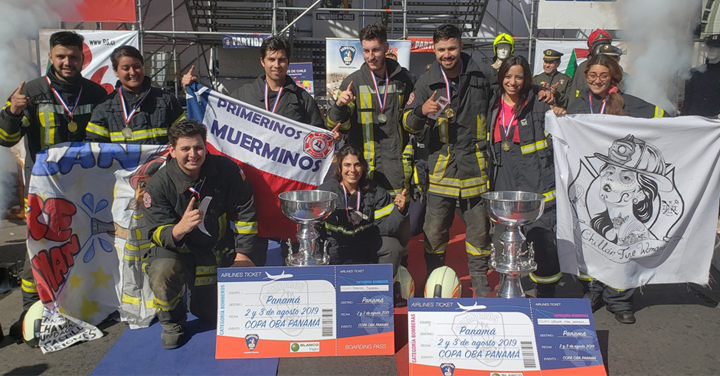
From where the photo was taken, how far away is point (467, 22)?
14273 mm

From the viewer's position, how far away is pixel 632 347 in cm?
354

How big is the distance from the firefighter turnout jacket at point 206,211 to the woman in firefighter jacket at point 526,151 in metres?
1.96

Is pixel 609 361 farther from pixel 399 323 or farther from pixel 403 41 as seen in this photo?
pixel 403 41

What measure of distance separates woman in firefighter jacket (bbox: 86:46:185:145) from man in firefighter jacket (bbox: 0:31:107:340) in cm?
22

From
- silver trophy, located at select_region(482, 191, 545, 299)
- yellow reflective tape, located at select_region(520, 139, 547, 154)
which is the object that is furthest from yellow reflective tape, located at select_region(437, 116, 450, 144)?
silver trophy, located at select_region(482, 191, 545, 299)

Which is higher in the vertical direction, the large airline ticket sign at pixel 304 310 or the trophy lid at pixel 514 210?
the trophy lid at pixel 514 210

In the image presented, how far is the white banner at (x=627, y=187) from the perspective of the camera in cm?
391

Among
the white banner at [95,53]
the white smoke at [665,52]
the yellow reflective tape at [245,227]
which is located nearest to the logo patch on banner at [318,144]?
the yellow reflective tape at [245,227]

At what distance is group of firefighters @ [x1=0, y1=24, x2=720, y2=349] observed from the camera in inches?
148

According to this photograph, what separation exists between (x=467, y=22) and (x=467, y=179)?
37.3 feet

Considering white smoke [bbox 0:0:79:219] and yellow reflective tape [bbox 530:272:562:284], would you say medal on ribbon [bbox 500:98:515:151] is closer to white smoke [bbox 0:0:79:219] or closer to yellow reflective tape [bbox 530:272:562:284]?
yellow reflective tape [bbox 530:272:562:284]

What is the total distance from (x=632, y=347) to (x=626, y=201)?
3.50ft

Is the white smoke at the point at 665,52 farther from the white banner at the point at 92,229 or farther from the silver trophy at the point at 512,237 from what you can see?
the white banner at the point at 92,229

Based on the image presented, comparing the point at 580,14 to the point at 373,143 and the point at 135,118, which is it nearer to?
the point at 373,143
